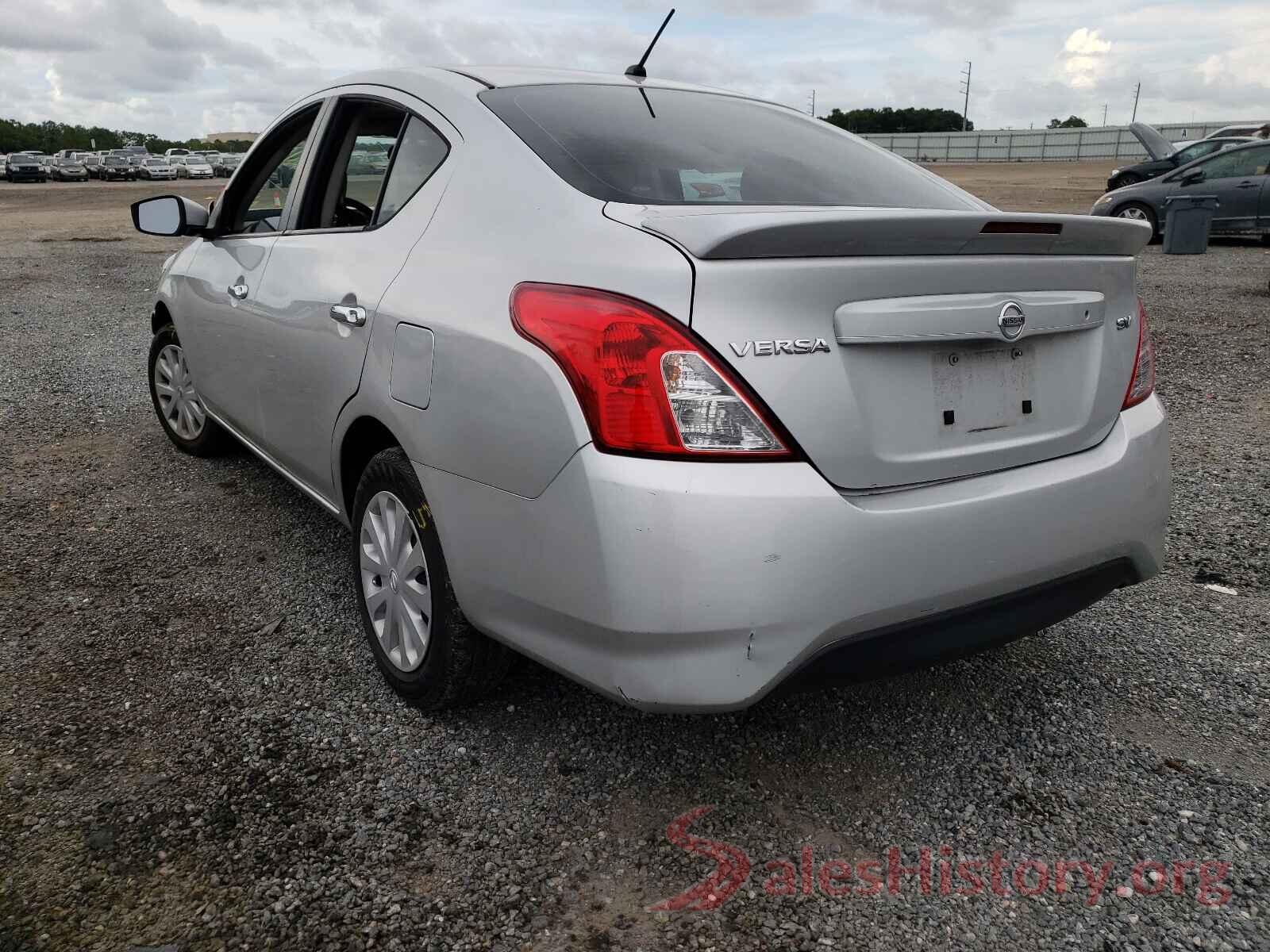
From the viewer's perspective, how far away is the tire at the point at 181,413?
189 inches

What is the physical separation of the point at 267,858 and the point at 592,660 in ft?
2.77

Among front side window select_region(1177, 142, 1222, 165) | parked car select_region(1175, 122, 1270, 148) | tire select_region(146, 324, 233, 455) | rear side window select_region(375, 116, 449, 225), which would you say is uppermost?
parked car select_region(1175, 122, 1270, 148)

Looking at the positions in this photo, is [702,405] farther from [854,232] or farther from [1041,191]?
[1041,191]

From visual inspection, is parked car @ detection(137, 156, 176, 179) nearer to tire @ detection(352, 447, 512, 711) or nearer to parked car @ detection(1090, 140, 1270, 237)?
parked car @ detection(1090, 140, 1270, 237)

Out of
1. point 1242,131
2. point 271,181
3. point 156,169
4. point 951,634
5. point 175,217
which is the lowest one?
point 951,634

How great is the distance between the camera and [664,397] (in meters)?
1.86

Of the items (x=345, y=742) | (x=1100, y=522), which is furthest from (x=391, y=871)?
(x=1100, y=522)

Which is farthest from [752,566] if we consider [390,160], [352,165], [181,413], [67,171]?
[67,171]

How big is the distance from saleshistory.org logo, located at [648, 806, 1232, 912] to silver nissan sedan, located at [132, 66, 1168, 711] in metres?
0.43

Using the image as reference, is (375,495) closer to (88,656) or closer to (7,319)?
(88,656)

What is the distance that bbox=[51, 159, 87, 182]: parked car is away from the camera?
4603 cm

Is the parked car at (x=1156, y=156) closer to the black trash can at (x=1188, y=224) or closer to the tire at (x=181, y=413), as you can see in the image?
the black trash can at (x=1188, y=224)

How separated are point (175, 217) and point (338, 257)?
177cm

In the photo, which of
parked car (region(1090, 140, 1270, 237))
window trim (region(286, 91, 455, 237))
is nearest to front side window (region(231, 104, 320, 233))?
window trim (region(286, 91, 455, 237))
